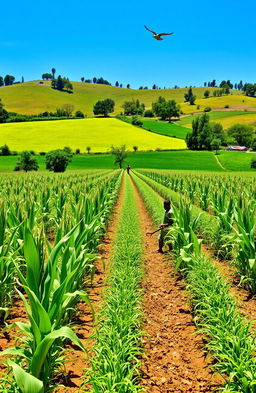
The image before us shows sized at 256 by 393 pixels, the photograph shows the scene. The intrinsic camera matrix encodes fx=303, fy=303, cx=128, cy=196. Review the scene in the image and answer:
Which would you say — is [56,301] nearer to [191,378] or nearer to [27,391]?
[27,391]

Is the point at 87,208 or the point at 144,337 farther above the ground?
the point at 87,208

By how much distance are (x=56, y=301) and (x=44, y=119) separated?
131382mm

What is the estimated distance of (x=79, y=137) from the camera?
9362cm

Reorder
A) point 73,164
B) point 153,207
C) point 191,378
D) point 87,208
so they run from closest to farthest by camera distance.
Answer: point 191,378 < point 87,208 < point 153,207 < point 73,164

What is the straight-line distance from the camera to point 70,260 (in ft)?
13.8

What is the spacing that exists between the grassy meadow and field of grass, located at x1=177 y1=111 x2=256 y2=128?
63394mm

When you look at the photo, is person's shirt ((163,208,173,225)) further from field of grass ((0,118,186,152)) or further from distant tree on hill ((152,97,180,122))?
distant tree on hill ((152,97,180,122))

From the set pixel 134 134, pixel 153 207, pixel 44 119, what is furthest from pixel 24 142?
pixel 153 207

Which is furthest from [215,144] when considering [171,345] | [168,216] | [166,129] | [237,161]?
[171,345]

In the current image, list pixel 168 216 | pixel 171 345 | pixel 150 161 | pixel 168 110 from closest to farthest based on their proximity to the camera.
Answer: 1. pixel 171 345
2. pixel 168 216
3. pixel 150 161
4. pixel 168 110

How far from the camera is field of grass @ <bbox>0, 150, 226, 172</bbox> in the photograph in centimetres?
6512

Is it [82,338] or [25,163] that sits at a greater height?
[25,163]

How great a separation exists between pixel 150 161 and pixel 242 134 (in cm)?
5998

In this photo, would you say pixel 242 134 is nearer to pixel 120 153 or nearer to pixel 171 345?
pixel 120 153
